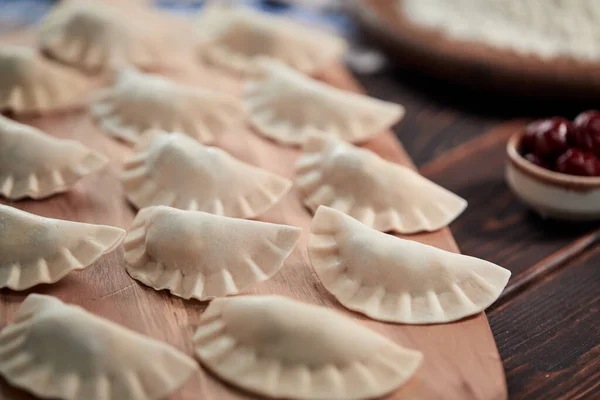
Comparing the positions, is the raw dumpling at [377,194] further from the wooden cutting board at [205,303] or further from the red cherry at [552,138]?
the red cherry at [552,138]

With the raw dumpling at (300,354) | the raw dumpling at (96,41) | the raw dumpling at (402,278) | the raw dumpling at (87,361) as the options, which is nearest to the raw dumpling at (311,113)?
the raw dumpling at (96,41)

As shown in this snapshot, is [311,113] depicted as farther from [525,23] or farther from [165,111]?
[525,23]

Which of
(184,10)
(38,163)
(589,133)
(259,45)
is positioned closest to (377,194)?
(589,133)

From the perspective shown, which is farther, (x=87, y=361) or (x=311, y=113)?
(x=311, y=113)

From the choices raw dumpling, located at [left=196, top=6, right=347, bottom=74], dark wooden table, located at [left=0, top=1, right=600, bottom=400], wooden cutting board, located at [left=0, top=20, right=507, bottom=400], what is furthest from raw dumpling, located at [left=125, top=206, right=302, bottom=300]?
raw dumpling, located at [left=196, top=6, right=347, bottom=74]

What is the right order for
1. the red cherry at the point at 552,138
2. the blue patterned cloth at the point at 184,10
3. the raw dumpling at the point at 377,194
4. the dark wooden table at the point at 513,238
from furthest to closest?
the blue patterned cloth at the point at 184,10
the red cherry at the point at 552,138
the raw dumpling at the point at 377,194
the dark wooden table at the point at 513,238

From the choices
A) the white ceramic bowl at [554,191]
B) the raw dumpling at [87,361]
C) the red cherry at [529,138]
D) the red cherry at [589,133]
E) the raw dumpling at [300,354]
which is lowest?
the raw dumpling at [87,361]

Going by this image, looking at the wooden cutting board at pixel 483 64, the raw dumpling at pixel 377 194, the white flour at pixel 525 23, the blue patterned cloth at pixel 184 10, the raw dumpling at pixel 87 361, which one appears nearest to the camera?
the raw dumpling at pixel 87 361
